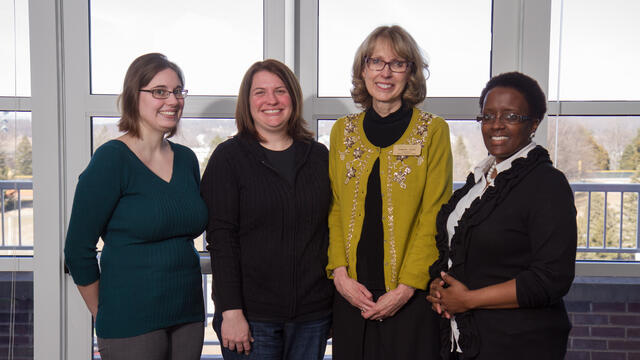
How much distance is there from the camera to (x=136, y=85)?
1.62 m

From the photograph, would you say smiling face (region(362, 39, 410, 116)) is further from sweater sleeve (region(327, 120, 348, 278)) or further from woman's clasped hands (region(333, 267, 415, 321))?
woman's clasped hands (region(333, 267, 415, 321))

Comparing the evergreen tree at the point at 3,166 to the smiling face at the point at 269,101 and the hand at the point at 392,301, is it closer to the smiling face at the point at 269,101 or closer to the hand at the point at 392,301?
the smiling face at the point at 269,101

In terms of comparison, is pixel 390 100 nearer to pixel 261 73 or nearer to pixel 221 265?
pixel 261 73

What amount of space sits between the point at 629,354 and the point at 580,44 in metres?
1.58

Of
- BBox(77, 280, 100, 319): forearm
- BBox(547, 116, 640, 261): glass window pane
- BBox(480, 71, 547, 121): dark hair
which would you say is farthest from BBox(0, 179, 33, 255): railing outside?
BBox(547, 116, 640, 261): glass window pane

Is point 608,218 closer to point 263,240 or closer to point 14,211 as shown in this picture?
point 263,240

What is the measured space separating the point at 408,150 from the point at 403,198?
18 centimetres

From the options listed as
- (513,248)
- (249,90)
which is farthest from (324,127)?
(513,248)

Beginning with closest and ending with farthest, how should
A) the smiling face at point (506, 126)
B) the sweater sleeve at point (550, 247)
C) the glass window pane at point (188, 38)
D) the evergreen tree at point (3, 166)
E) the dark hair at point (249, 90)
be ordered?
the sweater sleeve at point (550, 247)
the smiling face at point (506, 126)
the dark hair at point (249, 90)
the evergreen tree at point (3, 166)
the glass window pane at point (188, 38)

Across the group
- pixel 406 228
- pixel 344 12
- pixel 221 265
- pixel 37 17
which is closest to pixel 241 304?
pixel 221 265

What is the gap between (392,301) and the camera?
161cm

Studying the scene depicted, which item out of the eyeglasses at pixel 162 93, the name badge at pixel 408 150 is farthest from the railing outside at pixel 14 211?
the name badge at pixel 408 150

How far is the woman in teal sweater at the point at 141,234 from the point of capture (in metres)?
1.55

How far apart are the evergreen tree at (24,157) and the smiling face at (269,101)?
125 centimetres
